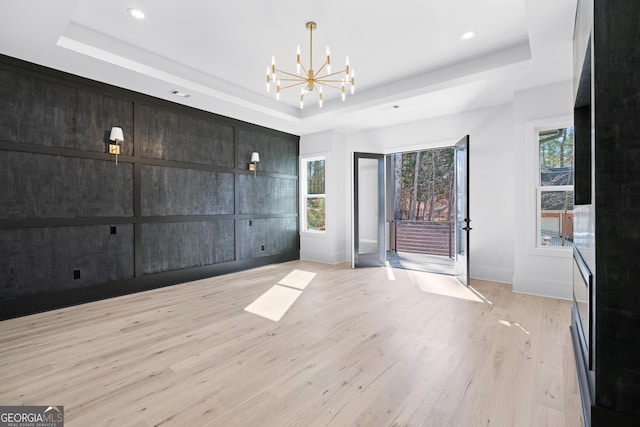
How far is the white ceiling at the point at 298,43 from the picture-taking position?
273 centimetres

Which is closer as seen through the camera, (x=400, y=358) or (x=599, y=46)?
(x=599, y=46)

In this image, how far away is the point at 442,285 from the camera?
4.54 metres

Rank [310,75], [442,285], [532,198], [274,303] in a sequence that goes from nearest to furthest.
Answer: [310,75]
[274,303]
[532,198]
[442,285]

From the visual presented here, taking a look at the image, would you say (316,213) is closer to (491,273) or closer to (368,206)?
(368,206)

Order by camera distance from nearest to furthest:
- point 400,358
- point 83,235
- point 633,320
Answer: point 633,320
point 400,358
point 83,235

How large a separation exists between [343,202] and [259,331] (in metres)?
4.10

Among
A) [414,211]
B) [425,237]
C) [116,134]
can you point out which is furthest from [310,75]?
[414,211]

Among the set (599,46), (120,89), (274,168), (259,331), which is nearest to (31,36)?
(120,89)

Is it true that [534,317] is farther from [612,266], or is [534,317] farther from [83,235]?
[83,235]

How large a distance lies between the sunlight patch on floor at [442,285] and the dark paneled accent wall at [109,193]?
119 inches

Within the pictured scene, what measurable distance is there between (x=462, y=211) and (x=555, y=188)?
3.86ft

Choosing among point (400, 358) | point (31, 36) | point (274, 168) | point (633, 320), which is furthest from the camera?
point (274, 168)

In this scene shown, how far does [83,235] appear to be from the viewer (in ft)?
12.3
